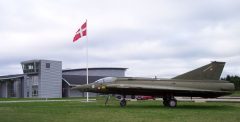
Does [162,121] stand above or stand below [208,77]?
below

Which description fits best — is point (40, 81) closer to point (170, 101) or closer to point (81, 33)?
point (81, 33)

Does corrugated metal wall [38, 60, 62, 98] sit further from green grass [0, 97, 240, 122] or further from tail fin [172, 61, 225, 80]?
green grass [0, 97, 240, 122]

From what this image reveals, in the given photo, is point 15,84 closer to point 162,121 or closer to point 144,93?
point 144,93

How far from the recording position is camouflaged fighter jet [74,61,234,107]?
2356 centimetres

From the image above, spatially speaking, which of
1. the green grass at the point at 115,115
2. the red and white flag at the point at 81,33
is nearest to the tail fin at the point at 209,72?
the green grass at the point at 115,115

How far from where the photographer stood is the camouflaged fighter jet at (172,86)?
77.3 ft

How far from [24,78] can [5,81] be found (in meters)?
7.30

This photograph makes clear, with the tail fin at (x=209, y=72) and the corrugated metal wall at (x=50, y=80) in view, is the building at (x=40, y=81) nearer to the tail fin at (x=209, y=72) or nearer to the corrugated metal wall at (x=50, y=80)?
the corrugated metal wall at (x=50, y=80)

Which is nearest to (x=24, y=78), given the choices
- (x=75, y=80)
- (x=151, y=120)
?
(x=75, y=80)

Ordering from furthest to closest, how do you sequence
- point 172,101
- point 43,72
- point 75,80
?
point 75,80
point 43,72
point 172,101

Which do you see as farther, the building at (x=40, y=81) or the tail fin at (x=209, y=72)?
the building at (x=40, y=81)

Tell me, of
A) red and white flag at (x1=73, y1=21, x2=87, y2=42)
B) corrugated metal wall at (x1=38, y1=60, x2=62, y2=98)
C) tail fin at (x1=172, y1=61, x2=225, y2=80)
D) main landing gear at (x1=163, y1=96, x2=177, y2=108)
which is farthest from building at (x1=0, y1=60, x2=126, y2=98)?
tail fin at (x1=172, y1=61, x2=225, y2=80)

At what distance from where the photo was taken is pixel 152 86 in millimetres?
23625

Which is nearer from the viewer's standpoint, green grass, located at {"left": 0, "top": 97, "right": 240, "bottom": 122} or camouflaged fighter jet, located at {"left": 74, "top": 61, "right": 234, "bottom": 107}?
green grass, located at {"left": 0, "top": 97, "right": 240, "bottom": 122}
